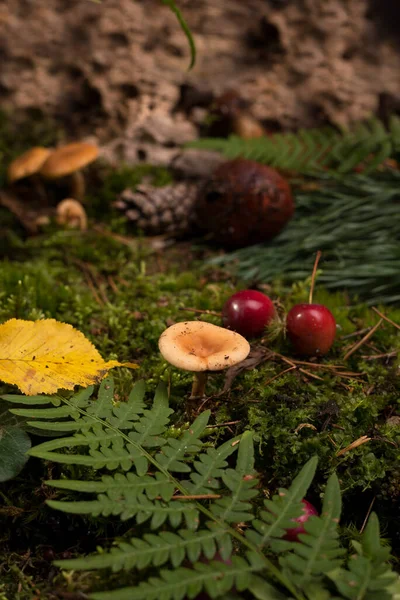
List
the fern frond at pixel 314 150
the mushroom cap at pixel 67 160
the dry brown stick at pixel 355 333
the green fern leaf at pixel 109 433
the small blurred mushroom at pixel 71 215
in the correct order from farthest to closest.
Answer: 1. the fern frond at pixel 314 150
2. the small blurred mushroom at pixel 71 215
3. the mushroom cap at pixel 67 160
4. the dry brown stick at pixel 355 333
5. the green fern leaf at pixel 109 433

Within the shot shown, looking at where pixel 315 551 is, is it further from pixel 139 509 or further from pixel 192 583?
pixel 139 509

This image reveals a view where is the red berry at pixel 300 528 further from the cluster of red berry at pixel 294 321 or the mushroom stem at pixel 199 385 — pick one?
the cluster of red berry at pixel 294 321

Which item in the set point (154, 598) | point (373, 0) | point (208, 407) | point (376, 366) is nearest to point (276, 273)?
point (376, 366)

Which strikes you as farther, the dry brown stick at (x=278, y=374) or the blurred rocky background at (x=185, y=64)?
the blurred rocky background at (x=185, y=64)

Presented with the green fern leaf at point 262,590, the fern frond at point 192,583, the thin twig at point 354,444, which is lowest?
the thin twig at point 354,444

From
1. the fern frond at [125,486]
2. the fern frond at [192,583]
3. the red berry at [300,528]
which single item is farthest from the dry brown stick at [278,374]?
the fern frond at [192,583]
